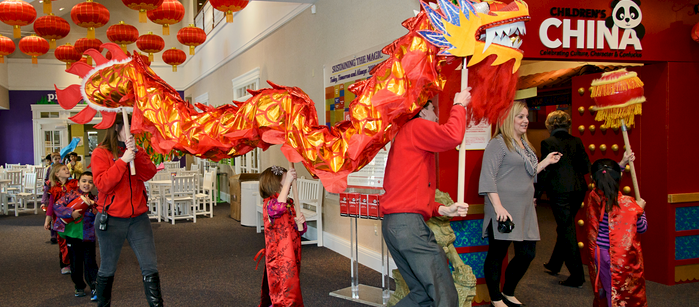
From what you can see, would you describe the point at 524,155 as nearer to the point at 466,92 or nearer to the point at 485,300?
the point at 485,300

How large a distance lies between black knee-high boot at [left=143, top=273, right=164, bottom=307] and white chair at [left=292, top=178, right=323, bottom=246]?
3.02 metres

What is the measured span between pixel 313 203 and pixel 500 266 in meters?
3.03

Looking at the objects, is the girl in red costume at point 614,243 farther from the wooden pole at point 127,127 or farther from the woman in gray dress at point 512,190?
the wooden pole at point 127,127

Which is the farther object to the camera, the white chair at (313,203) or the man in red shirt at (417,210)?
the white chair at (313,203)

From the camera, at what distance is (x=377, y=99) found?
6.42 ft

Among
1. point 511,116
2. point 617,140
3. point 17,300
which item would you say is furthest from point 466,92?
point 17,300

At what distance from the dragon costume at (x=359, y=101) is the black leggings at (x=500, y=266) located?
1.38 m

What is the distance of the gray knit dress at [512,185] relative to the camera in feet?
10.3

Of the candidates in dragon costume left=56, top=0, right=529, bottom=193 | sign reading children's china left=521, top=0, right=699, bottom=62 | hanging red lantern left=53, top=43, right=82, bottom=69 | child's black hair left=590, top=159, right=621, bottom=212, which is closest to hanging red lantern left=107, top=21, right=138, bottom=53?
hanging red lantern left=53, top=43, right=82, bottom=69

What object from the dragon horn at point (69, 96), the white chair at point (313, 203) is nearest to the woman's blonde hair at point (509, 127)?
the dragon horn at point (69, 96)

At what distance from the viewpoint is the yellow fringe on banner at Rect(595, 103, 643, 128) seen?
3240 mm

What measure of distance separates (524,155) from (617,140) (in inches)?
56.7

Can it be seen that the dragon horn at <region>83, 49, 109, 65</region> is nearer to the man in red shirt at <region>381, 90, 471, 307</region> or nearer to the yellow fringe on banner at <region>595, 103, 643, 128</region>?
the man in red shirt at <region>381, 90, 471, 307</region>

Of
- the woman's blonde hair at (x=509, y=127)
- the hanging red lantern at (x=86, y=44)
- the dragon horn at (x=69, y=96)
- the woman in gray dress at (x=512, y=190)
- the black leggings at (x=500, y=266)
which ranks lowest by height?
the black leggings at (x=500, y=266)
